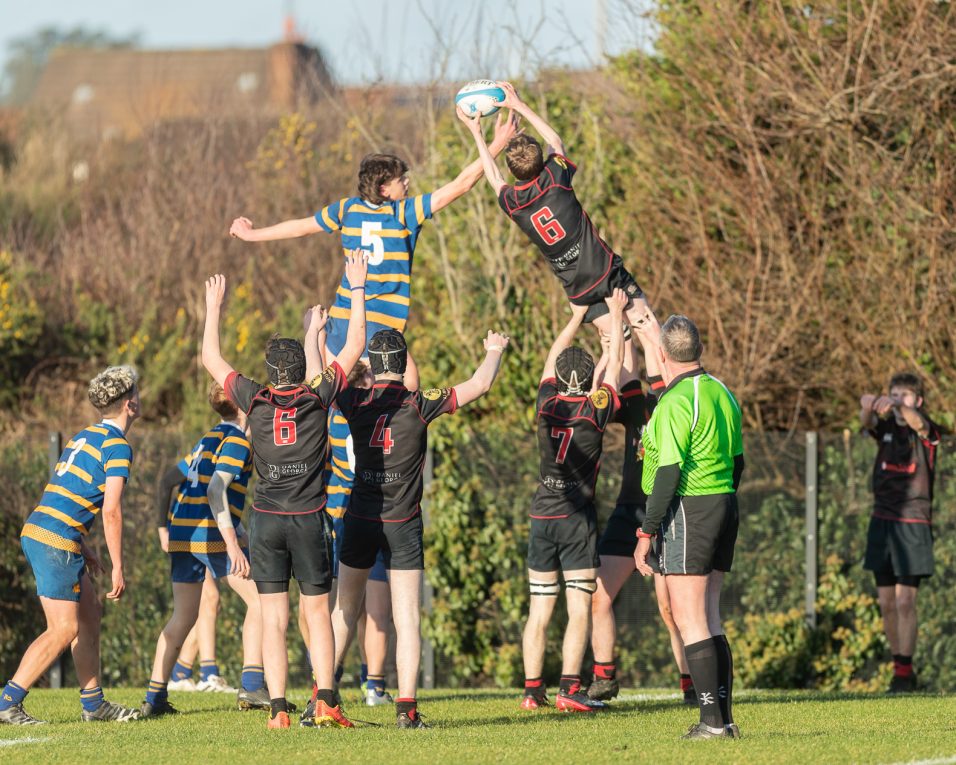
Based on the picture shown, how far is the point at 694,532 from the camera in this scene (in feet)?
24.6

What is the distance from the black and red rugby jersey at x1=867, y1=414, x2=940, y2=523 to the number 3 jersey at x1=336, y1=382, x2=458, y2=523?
452 centimetres

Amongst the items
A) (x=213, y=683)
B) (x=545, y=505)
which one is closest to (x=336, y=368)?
(x=545, y=505)

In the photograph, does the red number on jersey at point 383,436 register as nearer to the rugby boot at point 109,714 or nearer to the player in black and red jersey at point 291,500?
the player in black and red jersey at point 291,500

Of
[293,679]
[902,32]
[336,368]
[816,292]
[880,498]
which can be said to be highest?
[902,32]

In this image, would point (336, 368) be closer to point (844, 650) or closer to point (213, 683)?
point (213, 683)

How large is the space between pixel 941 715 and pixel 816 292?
5.67 metres

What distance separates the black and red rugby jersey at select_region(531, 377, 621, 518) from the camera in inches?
368

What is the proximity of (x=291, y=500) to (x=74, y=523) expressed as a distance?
4.67 ft

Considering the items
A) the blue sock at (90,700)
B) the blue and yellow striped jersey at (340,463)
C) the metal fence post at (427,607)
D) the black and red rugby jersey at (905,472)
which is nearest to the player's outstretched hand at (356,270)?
the blue and yellow striped jersey at (340,463)

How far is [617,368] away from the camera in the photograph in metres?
9.22

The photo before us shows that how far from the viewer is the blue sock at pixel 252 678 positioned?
9.78 meters

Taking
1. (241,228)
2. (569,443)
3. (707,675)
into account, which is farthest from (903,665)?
(241,228)

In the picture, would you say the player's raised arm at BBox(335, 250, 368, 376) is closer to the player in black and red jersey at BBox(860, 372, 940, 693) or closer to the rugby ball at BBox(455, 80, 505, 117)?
the rugby ball at BBox(455, 80, 505, 117)

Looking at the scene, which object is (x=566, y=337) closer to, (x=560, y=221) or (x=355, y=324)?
(x=560, y=221)
